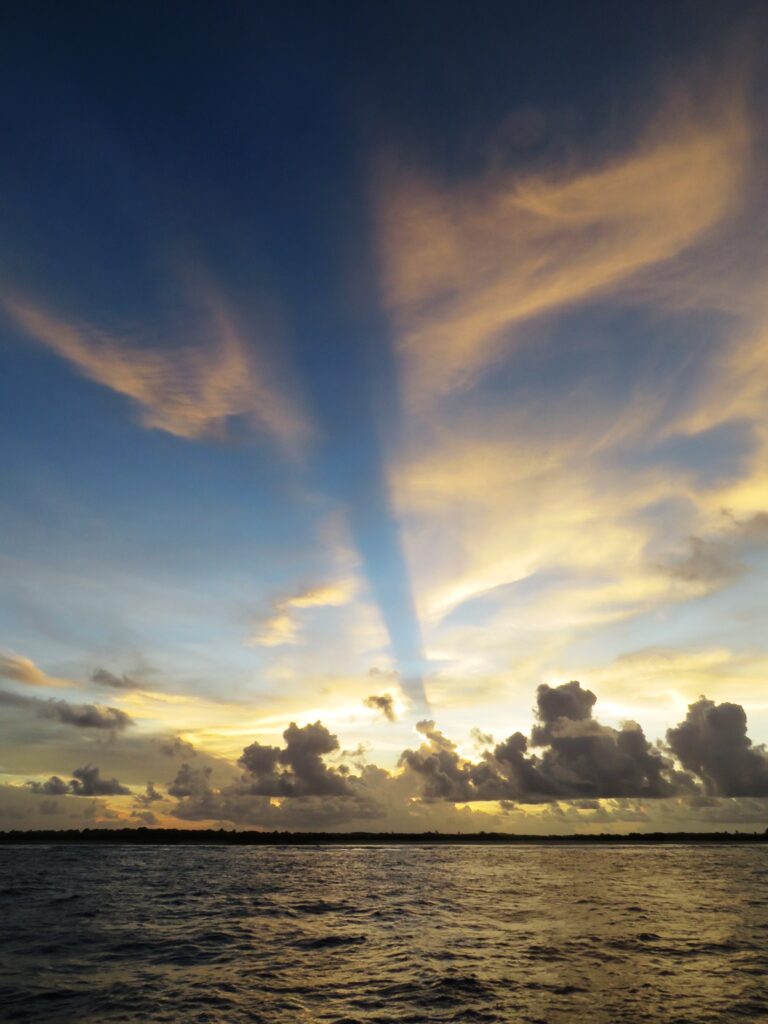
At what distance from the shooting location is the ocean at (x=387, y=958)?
76.8 ft

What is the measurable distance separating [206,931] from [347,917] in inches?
475

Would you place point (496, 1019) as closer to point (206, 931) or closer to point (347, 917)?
point (206, 931)

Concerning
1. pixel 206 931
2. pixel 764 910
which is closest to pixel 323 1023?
pixel 206 931

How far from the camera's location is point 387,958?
3316cm

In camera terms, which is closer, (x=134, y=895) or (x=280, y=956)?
(x=280, y=956)

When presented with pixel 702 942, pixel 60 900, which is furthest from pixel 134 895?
pixel 702 942

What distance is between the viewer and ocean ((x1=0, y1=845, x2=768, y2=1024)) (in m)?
23.4

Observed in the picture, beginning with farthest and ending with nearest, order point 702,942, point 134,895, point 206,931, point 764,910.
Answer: point 134,895, point 764,910, point 206,931, point 702,942

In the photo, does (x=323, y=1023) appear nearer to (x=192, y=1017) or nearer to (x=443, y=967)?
(x=192, y=1017)

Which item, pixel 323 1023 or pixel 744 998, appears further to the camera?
pixel 744 998


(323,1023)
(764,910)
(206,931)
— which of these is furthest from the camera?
(764,910)

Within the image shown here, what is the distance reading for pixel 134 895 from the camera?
219 feet

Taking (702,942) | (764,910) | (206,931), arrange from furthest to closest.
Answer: (764,910)
(206,931)
(702,942)

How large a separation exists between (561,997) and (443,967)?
7.64 m
